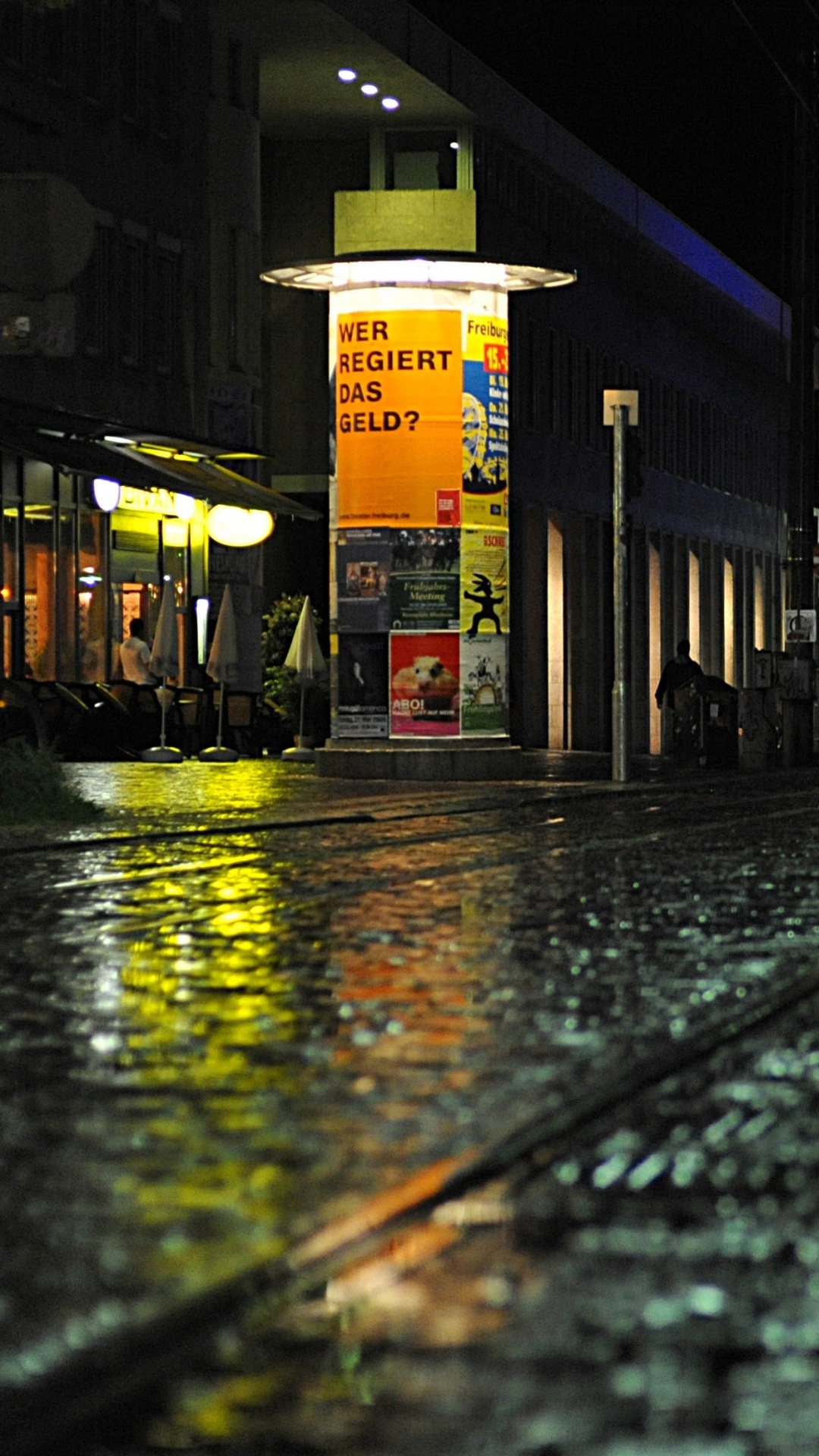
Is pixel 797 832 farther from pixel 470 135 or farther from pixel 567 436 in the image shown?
pixel 567 436

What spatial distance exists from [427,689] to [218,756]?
6246 mm

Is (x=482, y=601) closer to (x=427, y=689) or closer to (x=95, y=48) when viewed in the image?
(x=427, y=689)

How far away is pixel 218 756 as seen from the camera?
104 ft

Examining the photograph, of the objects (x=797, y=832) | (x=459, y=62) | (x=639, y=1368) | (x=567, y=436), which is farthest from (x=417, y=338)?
(x=567, y=436)

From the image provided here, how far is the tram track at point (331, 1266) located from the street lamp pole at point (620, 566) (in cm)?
1992

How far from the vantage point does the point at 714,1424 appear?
Result: 3453mm

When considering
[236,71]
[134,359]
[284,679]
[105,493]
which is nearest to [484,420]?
[105,493]

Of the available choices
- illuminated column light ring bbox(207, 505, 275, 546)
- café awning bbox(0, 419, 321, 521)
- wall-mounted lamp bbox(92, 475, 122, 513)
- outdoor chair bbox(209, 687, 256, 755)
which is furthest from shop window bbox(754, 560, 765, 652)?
wall-mounted lamp bbox(92, 475, 122, 513)

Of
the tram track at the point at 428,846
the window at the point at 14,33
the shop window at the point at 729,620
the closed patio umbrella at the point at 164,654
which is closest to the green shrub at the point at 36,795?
the tram track at the point at 428,846

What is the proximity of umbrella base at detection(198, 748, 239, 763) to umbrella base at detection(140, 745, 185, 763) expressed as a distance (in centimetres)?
100

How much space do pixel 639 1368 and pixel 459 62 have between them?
138 ft

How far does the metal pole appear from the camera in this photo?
86.3 feet

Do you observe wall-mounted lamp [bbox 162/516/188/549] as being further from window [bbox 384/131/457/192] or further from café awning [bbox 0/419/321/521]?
window [bbox 384/131/457/192]

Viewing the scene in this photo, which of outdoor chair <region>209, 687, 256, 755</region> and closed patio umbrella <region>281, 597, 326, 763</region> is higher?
closed patio umbrella <region>281, 597, 326, 763</region>
